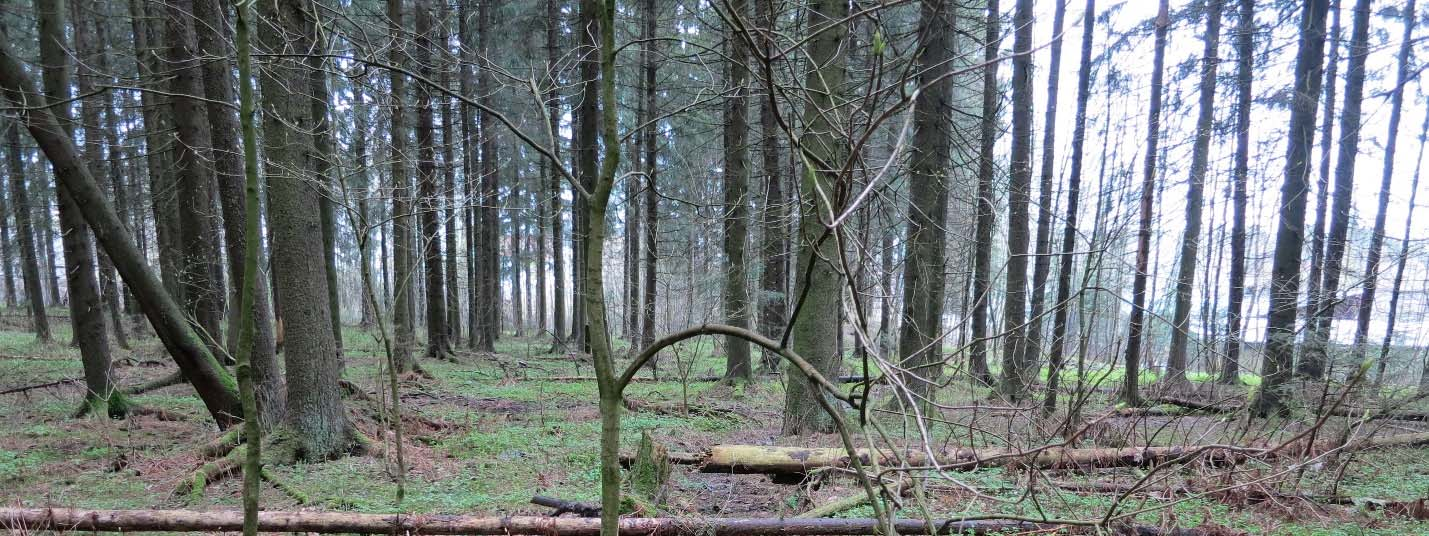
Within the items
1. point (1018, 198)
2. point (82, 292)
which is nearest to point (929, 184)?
point (1018, 198)

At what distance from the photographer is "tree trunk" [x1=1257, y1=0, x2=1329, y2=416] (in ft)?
26.7

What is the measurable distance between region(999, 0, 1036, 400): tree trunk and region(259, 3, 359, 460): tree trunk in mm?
7527

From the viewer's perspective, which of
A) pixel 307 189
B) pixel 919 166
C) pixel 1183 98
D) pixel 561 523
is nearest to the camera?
pixel 561 523

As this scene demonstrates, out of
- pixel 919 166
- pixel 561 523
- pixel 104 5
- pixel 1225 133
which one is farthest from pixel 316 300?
pixel 1225 133

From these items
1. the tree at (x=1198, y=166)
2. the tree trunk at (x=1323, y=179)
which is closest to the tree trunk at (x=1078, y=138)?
the tree trunk at (x=1323, y=179)

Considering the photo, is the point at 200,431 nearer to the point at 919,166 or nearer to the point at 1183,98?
the point at 919,166

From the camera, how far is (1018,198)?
9.65 meters

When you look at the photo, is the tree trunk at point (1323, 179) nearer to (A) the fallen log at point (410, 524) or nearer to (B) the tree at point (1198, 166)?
(B) the tree at point (1198, 166)

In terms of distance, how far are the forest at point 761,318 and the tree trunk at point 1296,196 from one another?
1.9 inches

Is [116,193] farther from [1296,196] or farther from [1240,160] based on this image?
[1240,160]

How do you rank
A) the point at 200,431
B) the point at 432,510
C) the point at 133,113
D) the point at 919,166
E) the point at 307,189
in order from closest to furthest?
1. the point at 432,510
2. the point at 307,189
3. the point at 200,431
4. the point at 919,166
5. the point at 133,113

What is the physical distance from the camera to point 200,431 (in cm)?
649

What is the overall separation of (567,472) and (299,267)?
293 centimetres

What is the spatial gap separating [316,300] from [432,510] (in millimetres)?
2287
